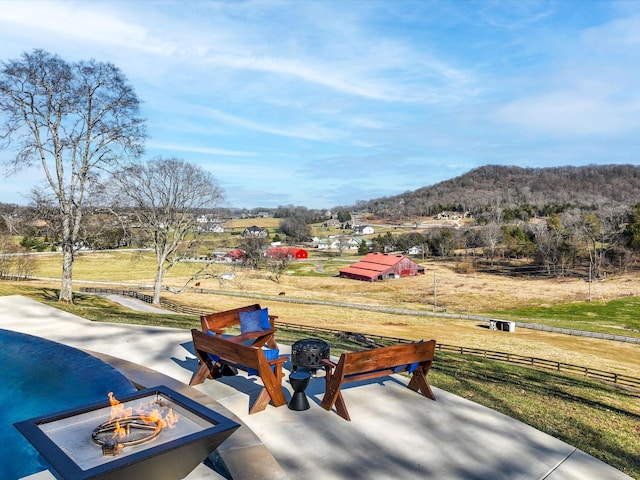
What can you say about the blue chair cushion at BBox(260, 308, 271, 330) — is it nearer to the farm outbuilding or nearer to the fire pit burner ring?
the fire pit burner ring

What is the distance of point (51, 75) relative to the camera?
17312mm

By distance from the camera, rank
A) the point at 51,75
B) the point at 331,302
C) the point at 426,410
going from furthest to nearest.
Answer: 1. the point at 331,302
2. the point at 51,75
3. the point at 426,410

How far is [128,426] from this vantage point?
4680 mm

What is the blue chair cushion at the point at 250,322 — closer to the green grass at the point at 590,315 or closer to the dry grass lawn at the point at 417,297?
the dry grass lawn at the point at 417,297

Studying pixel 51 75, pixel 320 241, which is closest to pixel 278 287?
pixel 51 75

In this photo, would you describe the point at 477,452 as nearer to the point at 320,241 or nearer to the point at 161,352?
the point at 161,352

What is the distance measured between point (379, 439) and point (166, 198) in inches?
1021

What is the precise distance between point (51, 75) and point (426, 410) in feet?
59.1

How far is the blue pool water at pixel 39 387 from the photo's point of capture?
19.2 ft

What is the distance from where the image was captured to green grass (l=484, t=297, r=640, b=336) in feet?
125

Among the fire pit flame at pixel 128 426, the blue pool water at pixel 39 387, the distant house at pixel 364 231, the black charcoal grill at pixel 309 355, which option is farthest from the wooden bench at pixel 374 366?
the distant house at pixel 364 231

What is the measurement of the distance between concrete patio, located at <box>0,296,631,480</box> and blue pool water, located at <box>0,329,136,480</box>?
60 cm

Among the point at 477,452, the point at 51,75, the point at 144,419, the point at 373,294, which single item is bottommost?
the point at 373,294

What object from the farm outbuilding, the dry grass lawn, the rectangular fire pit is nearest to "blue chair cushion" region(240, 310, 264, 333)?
the rectangular fire pit
